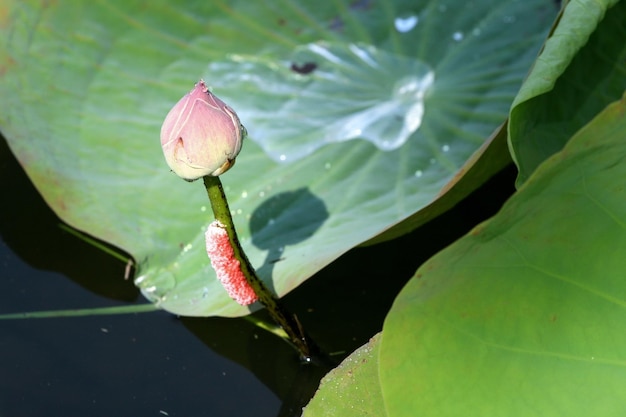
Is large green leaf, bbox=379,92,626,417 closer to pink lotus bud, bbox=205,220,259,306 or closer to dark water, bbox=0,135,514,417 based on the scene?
pink lotus bud, bbox=205,220,259,306

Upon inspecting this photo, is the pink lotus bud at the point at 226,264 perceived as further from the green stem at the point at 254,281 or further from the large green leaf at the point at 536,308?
the large green leaf at the point at 536,308

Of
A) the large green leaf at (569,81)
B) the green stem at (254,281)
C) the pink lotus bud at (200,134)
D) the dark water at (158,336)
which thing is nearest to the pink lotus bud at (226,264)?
the green stem at (254,281)

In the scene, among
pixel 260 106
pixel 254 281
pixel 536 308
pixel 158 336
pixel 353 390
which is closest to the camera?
pixel 536 308

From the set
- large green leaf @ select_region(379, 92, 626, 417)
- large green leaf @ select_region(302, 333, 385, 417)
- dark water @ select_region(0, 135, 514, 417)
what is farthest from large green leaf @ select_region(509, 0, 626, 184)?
dark water @ select_region(0, 135, 514, 417)

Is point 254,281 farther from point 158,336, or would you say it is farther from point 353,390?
point 158,336

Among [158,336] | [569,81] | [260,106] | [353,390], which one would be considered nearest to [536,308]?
[353,390]

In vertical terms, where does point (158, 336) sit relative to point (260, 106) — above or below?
below
